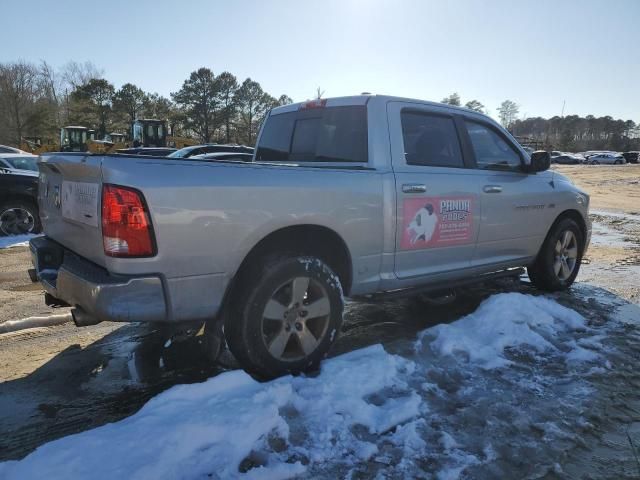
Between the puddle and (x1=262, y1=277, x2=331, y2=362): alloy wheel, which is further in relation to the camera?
the puddle

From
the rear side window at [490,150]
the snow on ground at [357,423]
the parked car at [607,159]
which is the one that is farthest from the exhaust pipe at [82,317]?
the parked car at [607,159]

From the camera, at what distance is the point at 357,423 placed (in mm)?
2629

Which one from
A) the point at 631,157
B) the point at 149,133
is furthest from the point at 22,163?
the point at 631,157

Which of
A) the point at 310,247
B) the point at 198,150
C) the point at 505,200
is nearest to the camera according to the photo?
the point at 310,247

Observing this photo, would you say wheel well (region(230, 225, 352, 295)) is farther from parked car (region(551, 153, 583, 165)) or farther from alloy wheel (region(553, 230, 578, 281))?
parked car (region(551, 153, 583, 165))

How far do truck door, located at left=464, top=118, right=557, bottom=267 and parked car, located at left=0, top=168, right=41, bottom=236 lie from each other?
762 cm

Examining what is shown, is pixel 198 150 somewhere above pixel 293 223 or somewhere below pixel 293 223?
above

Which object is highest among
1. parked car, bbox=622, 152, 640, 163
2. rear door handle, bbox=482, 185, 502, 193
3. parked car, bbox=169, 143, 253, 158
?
parked car, bbox=622, 152, 640, 163

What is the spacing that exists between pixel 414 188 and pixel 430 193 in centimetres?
18

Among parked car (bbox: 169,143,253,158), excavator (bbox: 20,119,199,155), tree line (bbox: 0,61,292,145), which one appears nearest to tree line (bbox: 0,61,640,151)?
tree line (bbox: 0,61,292,145)

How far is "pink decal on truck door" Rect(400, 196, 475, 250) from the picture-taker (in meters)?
3.67

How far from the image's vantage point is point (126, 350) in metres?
3.77

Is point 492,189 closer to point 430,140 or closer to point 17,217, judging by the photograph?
point 430,140

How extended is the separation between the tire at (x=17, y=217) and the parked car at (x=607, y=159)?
66.6 m
